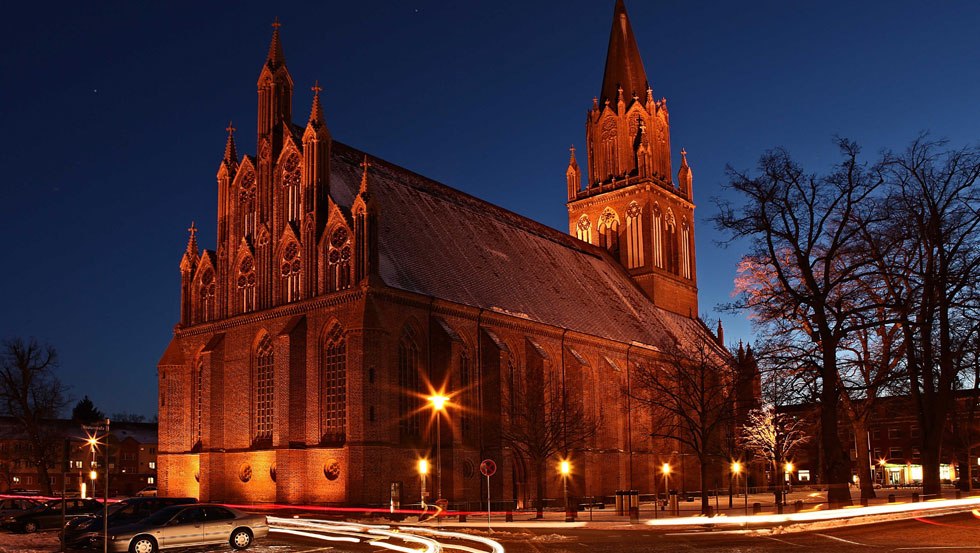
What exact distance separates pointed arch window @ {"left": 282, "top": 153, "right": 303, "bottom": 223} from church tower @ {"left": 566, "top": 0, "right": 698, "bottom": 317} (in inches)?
1445

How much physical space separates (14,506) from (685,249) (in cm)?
6093

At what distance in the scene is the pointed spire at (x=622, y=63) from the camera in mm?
82500

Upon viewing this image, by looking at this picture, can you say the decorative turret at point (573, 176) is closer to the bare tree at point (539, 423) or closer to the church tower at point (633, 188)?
the church tower at point (633, 188)

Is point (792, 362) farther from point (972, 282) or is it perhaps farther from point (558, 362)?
point (558, 362)

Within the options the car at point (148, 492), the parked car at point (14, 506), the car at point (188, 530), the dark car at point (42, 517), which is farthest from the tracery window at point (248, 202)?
the car at point (188, 530)

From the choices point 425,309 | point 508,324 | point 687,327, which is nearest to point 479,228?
point 508,324

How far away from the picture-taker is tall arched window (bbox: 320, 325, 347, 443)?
46688 mm

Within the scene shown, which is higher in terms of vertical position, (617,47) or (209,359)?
(617,47)

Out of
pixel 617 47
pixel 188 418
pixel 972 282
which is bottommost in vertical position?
pixel 188 418

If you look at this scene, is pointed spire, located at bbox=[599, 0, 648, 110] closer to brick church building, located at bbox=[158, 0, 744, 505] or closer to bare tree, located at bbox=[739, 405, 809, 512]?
brick church building, located at bbox=[158, 0, 744, 505]

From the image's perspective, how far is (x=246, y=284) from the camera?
53.8m

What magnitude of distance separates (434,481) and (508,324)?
38.5 feet

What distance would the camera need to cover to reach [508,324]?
55.8 meters

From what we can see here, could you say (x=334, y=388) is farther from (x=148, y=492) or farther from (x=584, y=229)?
(x=584, y=229)
